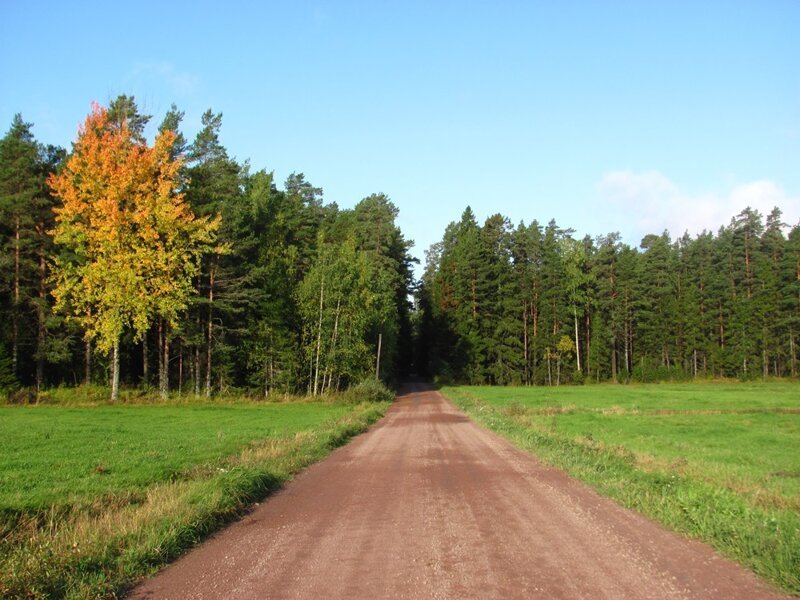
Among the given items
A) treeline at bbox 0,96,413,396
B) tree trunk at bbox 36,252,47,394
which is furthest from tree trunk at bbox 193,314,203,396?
tree trunk at bbox 36,252,47,394

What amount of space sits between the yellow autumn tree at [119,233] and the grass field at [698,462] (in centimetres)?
2043

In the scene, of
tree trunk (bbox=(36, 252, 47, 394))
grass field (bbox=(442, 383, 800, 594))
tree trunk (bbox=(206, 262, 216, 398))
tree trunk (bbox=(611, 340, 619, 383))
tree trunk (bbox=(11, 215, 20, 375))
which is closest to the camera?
grass field (bbox=(442, 383, 800, 594))

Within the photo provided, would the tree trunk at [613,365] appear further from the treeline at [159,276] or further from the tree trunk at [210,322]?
the tree trunk at [210,322]

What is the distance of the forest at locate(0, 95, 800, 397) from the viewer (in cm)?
3306

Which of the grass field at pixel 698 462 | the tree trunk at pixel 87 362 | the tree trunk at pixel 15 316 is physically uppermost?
the tree trunk at pixel 15 316

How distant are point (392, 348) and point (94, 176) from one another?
39.7m

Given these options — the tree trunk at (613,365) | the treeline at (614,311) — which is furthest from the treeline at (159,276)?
the tree trunk at (613,365)

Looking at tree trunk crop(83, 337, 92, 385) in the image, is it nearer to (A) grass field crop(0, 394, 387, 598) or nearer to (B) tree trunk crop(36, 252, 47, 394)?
(B) tree trunk crop(36, 252, 47, 394)

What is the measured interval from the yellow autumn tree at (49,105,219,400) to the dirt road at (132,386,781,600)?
993 inches

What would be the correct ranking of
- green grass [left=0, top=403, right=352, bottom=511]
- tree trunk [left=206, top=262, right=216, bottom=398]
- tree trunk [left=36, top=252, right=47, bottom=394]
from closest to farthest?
green grass [left=0, top=403, right=352, bottom=511], tree trunk [left=36, top=252, right=47, bottom=394], tree trunk [left=206, top=262, right=216, bottom=398]

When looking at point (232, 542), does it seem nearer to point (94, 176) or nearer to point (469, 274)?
point (94, 176)

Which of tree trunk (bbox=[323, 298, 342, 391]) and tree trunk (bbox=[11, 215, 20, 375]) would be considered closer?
tree trunk (bbox=[11, 215, 20, 375])

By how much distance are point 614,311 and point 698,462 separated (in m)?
67.4

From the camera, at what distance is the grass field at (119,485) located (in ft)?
19.6
